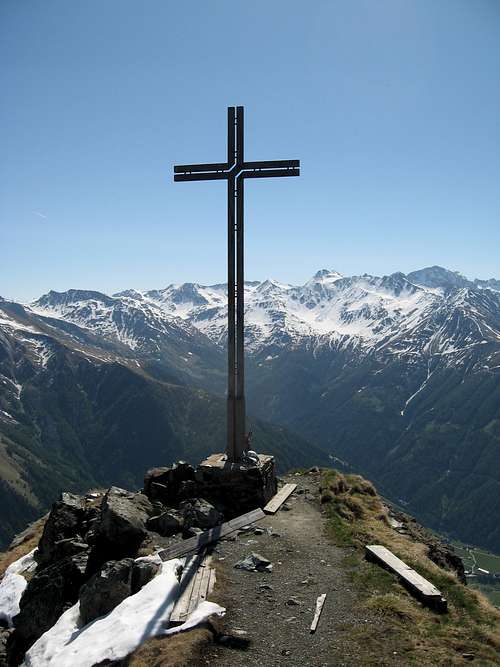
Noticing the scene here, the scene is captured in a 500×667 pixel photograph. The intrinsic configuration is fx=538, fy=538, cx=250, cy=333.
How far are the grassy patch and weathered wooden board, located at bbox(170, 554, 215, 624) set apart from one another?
465 centimetres

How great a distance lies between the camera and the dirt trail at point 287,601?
13.2 m

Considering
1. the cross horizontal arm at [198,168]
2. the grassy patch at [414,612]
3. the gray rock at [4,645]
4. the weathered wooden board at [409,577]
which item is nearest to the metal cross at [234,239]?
the cross horizontal arm at [198,168]

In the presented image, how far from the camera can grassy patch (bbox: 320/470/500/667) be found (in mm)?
13227

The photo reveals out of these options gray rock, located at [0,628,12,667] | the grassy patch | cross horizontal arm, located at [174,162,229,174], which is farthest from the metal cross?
gray rock, located at [0,628,12,667]

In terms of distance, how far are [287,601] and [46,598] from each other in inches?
316

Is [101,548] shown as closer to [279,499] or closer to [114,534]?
[114,534]

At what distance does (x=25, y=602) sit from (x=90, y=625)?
4.11m

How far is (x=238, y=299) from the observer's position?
2708 cm

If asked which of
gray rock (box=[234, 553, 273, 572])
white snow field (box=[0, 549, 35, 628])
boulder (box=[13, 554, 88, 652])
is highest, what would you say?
gray rock (box=[234, 553, 273, 572])

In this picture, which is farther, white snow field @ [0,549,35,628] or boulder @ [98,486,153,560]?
boulder @ [98,486,153,560]

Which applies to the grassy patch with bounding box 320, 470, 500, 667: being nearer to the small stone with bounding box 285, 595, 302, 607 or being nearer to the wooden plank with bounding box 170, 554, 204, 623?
the small stone with bounding box 285, 595, 302, 607

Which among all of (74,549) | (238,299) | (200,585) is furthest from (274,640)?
(238,299)

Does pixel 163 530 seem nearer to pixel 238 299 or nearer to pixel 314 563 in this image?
pixel 314 563

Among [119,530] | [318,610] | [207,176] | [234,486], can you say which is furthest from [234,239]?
[318,610]
